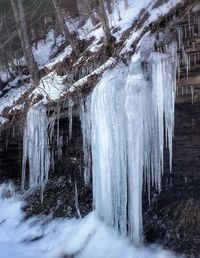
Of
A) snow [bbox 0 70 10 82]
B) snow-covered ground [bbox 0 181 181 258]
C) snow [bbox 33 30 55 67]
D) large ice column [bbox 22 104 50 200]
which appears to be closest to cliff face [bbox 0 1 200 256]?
snow-covered ground [bbox 0 181 181 258]

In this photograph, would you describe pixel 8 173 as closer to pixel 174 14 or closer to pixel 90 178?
pixel 90 178

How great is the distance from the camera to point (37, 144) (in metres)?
7.39

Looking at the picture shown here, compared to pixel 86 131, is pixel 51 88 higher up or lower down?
higher up

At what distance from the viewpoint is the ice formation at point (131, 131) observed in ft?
16.7

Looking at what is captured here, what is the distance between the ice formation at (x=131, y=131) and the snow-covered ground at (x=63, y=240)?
20 centimetres

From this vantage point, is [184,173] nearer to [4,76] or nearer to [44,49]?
[4,76]

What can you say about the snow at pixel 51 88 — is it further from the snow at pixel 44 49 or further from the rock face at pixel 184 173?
the snow at pixel 44 49

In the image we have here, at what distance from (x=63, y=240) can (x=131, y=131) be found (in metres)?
2.11

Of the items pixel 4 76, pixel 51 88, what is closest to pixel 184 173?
pixel 51 88

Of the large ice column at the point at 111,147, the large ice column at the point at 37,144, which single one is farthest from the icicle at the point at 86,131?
the large ice column at the point at 37,144

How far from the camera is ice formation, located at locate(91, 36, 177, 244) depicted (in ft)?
16.7

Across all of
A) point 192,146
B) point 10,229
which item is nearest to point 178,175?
point 192,146

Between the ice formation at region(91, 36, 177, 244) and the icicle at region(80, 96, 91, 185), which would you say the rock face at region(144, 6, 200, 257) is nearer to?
the ice formation at region(91, 36, 177, 244)

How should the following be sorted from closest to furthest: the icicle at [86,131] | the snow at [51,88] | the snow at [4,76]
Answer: the icicle at [86,131], the snow at [51,88], the snow at [4,76]
